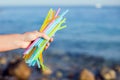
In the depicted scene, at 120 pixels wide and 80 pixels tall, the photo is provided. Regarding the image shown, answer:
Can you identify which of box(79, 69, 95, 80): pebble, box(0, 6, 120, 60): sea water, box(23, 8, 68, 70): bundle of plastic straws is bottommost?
box(23, 8, 68, 70): bundle of plastic straws

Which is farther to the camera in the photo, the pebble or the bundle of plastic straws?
the pebble

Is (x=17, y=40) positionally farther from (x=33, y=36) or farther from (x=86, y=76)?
(x=86, y=76)

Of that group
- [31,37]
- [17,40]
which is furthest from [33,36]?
[17,40]

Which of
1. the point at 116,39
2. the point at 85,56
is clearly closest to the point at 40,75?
the point at 85,56

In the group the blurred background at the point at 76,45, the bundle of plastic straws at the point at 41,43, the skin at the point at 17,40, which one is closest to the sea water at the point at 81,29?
the blurred background at the point at 76,45

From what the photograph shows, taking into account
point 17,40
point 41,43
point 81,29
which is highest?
point 81,29

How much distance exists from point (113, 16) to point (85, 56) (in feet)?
10.5

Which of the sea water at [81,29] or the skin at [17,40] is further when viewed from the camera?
the sea water at [81,29]

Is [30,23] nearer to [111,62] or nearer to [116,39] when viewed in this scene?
[116,39]

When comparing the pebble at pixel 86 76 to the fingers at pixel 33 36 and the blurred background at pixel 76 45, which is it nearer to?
the blurred background at pixel 76 45

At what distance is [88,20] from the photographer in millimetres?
9828

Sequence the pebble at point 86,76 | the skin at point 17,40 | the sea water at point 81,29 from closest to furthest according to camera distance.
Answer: the skin at point 17,40 → the pebble at point 86,76 → the sea water at point 81,29

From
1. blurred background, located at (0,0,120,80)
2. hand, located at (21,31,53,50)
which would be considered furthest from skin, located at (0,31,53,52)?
blurred background, located at (0,0,120,80)

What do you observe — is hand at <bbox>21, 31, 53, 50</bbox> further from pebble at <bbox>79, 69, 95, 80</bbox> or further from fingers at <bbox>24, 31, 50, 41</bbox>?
pebble at <bbox>79, 69, 95, 80</bbox>
